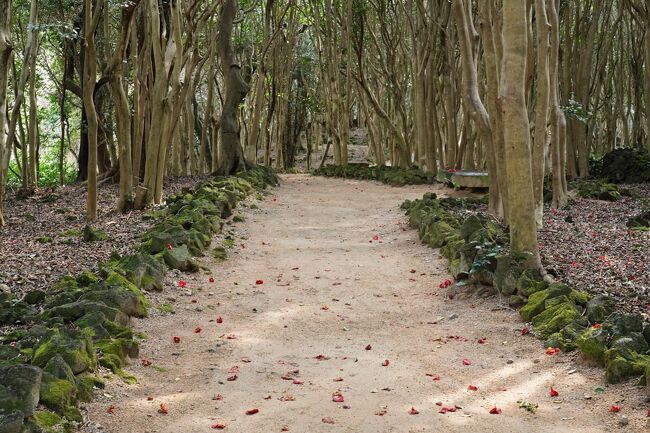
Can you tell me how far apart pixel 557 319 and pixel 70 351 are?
398 centimetres

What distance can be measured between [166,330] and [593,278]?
14.6 feet

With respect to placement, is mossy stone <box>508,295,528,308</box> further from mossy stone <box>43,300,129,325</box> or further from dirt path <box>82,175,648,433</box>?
mossy stone <box>43,300,129,325</box>

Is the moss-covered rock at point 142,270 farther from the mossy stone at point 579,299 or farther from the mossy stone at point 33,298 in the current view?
the mossy stone at point 579,299

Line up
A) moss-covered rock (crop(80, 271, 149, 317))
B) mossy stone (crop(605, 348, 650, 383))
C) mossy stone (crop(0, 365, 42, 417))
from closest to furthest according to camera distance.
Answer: mossy stone (crop(0, 365, 42, 417)) < mossy stone (crop(605, 348, 650, 383)) < moss-covered rock (crop(80, 271, 149, 317))

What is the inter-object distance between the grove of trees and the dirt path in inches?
63.5

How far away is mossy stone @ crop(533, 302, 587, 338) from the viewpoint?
22.4 feet

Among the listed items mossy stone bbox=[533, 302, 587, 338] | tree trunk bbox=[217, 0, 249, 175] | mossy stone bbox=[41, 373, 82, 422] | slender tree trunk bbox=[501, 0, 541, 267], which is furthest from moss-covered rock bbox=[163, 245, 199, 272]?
tree trunk bbox=[217, 0, 249, 175]

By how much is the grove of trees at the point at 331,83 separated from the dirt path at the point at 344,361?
1.61 metres

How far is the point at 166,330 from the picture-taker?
7.34 m

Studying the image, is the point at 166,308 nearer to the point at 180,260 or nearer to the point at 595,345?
the point at 180,260

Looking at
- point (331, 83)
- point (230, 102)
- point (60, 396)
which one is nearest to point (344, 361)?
point (60, 396)

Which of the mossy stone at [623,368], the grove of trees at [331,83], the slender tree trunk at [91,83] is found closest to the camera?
the mossy stone at [623,368]

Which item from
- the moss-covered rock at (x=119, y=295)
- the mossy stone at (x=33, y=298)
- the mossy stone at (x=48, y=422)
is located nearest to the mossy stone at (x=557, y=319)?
the moss-covered rock at (x=119, y=295)

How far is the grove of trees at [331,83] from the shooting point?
10.8 metres
